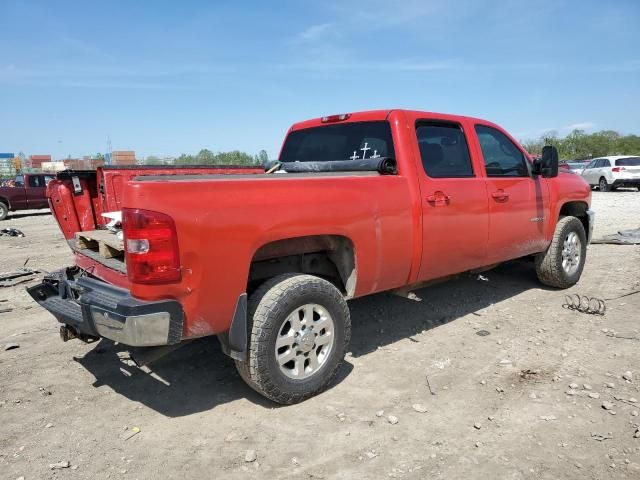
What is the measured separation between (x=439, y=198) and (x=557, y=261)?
2.45m

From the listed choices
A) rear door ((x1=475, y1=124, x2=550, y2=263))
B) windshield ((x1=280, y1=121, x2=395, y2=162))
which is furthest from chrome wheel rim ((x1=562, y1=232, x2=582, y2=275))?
windshield ((x1=280, y1=121, x2=395, y2=162))

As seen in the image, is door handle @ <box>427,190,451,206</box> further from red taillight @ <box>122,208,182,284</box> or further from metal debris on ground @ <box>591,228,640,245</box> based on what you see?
metal debris on ground @ <box>591,228,640,245</box>

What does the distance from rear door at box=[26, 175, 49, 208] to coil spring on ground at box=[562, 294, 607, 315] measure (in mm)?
18014

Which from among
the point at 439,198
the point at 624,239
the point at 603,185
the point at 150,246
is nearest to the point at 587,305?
the point at 439,198

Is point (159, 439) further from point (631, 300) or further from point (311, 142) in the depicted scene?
point (631, 300)

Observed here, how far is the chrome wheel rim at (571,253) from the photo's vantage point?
5816 millimetres

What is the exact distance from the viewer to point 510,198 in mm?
4797

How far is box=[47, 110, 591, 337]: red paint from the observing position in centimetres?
268

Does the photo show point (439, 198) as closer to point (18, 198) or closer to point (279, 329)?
point (279, 329)

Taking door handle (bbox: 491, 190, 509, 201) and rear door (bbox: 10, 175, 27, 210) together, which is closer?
door handle (bbox: 491, 190, 509, 201)

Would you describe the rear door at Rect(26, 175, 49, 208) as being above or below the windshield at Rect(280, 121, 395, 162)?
below

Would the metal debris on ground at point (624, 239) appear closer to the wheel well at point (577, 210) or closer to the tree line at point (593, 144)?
the wheel well at point (577, 210)

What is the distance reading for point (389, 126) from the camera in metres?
4.05

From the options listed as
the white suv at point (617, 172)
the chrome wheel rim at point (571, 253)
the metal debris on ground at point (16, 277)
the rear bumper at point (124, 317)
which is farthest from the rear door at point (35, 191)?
the white suv at point (617, 172)
